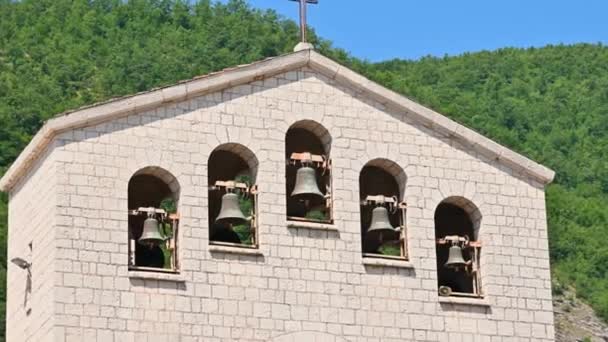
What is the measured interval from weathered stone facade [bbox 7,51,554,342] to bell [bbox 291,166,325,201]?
0.88 feet

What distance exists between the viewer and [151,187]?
23344 mm

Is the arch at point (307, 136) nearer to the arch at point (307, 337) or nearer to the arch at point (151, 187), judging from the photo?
the arch at point (151, 187)

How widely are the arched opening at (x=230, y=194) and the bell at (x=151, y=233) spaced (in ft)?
2.17

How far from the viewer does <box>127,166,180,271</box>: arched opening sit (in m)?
22.5

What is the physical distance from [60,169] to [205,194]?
183cm

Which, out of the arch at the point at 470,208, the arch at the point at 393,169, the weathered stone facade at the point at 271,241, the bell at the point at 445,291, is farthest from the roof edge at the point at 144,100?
the bell at the point at 445,291

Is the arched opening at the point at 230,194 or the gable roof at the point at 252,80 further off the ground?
the gable roof at the point at 252,80

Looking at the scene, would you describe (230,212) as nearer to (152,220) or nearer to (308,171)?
(152,220)

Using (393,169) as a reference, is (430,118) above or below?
above

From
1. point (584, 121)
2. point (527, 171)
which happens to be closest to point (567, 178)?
point (584, 121)

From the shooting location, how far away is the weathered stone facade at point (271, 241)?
21.8 m

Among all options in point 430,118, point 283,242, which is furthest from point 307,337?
point 430,118

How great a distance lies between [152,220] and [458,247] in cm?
407

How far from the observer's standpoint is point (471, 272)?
24.0 m
